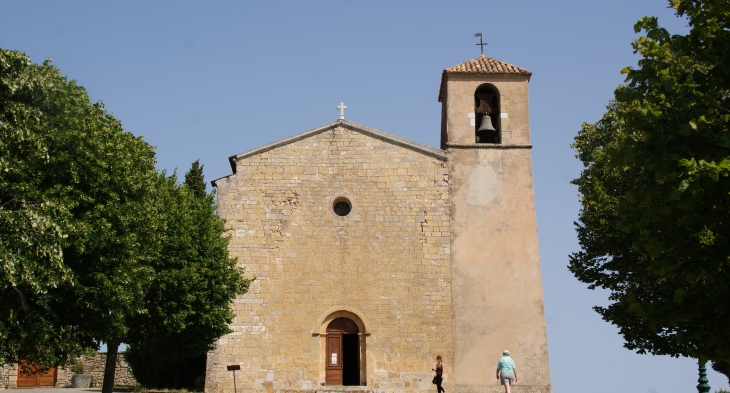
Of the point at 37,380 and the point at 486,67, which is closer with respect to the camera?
the point at 486,67

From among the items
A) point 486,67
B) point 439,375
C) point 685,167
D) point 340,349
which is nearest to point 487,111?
point 486,67

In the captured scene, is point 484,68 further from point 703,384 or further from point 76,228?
point 76,228

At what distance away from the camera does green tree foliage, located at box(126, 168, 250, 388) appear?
19484 millimetres

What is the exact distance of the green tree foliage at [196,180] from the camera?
95.2ft

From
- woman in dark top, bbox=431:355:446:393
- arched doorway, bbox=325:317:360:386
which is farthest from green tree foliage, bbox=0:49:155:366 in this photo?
woman in dark top, bbox=431:355:446:393

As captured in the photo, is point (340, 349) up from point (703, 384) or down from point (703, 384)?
up

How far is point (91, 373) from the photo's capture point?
29.4m

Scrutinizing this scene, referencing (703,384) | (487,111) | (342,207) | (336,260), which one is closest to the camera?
(703,384)

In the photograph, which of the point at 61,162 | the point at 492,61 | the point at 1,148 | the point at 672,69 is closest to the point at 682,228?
the point at 672,69

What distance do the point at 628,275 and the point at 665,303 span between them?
1364 centimetres

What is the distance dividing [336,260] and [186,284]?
16.0ft

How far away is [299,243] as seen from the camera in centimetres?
2291

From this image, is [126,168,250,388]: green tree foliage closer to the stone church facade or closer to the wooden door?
the stone church facade

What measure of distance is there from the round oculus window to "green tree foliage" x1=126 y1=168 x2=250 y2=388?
3507 millimetres
